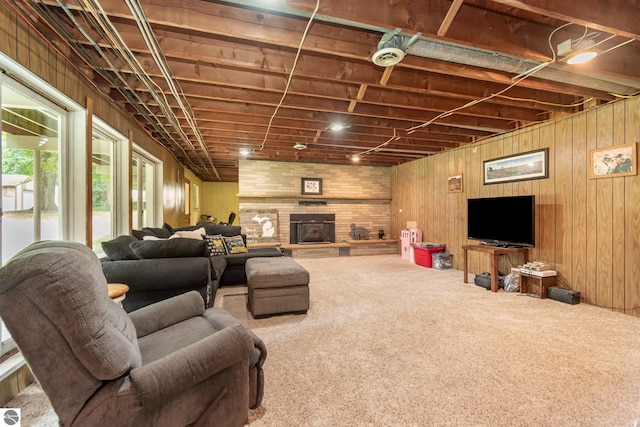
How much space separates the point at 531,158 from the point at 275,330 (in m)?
4.29

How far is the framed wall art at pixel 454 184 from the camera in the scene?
5426mm

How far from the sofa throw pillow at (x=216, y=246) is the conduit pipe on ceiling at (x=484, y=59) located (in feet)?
10.9

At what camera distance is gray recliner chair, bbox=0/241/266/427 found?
3.09 ft

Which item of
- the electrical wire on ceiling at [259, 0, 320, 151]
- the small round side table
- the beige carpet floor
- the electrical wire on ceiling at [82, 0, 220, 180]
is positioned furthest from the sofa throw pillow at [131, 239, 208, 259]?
the electrical wire on ceiling at [259, 0, 320, 151]

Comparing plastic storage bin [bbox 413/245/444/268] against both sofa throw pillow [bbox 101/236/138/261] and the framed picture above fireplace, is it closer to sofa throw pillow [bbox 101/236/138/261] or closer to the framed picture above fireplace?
the framed picture above fireplace

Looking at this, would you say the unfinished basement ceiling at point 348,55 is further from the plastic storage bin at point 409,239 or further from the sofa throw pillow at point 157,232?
the plastic storage bin at point 409,239

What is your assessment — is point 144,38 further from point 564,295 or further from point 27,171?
point 564,295

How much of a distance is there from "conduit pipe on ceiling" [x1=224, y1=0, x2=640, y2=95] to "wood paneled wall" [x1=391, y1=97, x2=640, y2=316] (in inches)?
20.5

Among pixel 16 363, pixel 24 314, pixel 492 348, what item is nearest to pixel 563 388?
pixel 492 348

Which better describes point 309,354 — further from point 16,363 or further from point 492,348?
point 16,363

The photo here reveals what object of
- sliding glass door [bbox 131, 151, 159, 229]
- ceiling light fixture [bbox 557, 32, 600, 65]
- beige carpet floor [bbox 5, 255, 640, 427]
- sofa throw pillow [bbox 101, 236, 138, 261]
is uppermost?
→ ceiling light fixture [bbox 557, 32, 600, 65]

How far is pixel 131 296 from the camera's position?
2.53 metres

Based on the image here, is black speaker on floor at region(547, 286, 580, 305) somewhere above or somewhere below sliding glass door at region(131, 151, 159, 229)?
below

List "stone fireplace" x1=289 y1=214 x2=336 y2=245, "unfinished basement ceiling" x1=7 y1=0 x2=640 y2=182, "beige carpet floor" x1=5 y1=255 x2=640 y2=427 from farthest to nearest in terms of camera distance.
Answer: "stone fireplace" x1=289 y1=214 x2=336 y2=245 < "unfinished basement ceiling" x1=7 y1=0 x2=640 y2=182 < "beige carpet floor" x1=5 y1=255 x2=640 y2=427
